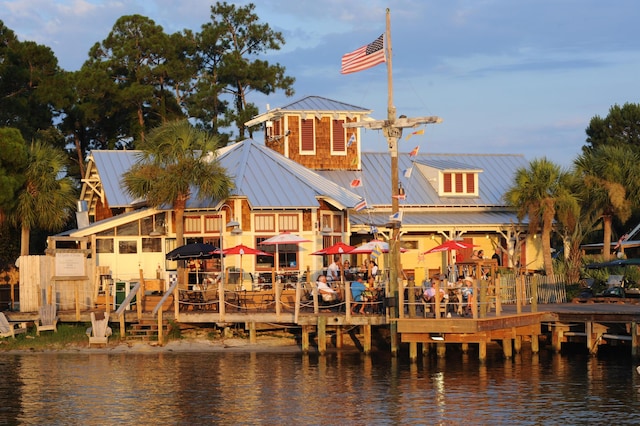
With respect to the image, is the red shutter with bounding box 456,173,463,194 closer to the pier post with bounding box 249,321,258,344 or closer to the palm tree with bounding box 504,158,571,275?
the palm tree with bounding box 504,158,571,275

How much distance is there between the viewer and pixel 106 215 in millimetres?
52219

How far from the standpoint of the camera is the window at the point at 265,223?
45844mm

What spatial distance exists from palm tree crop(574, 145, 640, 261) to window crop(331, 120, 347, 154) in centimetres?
1117

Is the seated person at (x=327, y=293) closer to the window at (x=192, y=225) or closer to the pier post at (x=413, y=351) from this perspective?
the pier post at (x=413, y=351)

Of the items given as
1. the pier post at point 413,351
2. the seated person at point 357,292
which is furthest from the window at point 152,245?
the pier post at point 413,351

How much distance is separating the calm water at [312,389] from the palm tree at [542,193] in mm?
11662

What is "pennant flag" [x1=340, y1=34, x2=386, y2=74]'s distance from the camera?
1481 inches

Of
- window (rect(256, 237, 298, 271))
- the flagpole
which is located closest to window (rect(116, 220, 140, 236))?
window (rect(256, 237, 298, 271))

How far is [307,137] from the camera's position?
2141 inches

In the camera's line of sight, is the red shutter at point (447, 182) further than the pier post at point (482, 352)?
Yes

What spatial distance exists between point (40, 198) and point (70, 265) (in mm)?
6272

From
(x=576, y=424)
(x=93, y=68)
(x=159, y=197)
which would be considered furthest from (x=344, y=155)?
(x=576, y=424)

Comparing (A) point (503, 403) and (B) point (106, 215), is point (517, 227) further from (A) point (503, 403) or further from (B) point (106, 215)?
(A) point (503, 403)

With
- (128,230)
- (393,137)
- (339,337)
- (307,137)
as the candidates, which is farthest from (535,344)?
(307,137)
